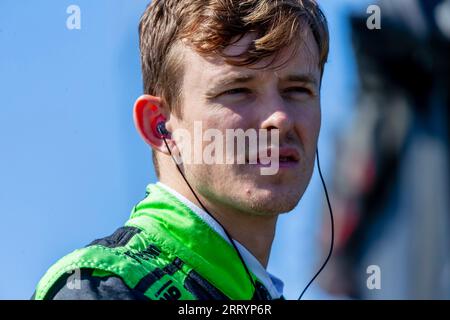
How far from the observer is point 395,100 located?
6066 mm

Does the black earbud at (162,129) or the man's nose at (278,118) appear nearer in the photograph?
the man's nose at (278,118)

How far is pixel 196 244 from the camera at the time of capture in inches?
117

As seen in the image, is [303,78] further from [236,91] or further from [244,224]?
[244,224]

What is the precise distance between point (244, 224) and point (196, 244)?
0.20 meters

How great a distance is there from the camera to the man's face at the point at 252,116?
9.73 ft

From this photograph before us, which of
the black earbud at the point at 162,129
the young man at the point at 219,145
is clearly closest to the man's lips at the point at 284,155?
the young man at the point at 219,145

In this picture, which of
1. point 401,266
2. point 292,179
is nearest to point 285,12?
point 292,179

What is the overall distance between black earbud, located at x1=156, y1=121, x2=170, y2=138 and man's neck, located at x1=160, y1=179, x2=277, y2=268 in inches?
6.5

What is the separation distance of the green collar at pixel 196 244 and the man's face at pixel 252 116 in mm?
108

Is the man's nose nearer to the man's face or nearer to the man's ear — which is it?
the man's face

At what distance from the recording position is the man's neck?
10.0 feet

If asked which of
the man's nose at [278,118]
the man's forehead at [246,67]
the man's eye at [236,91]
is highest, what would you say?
the man's forehead at [246,67]

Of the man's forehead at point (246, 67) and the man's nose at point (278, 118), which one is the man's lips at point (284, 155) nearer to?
the man's nose at point (278, 118)

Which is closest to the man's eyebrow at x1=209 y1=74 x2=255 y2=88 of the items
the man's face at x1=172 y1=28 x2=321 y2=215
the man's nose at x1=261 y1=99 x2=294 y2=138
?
the man's face at x1=172 y1=28 x2=321 y2=215
